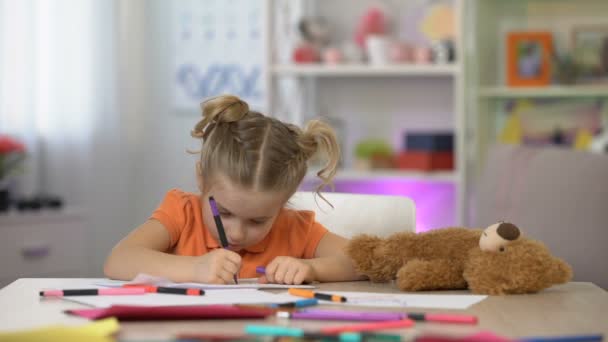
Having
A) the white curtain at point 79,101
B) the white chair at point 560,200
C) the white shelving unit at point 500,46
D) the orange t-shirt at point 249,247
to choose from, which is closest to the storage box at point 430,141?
the white shelving unit at point 500,46

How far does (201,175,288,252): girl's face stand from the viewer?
1396 mm

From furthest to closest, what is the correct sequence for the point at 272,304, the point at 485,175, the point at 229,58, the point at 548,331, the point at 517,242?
the point at 229,58 → the point at 485,175 → the point at 517,242 → the point at 272,304 → the point at 548,331

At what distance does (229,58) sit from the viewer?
3.96 m

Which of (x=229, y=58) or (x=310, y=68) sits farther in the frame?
(x=229, y=58)

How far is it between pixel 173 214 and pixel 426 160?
6.75 feet

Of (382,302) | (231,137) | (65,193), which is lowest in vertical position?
(65,193)

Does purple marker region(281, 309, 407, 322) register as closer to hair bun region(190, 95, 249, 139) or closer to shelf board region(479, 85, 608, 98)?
hair bun region(190, 95, 249, 139)

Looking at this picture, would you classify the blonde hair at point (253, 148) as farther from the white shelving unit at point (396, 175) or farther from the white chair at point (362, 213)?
the white shelving unit at point (396, 175)

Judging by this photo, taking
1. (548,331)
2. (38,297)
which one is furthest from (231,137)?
(548,331)

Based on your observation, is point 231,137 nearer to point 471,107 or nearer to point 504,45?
point 471,107

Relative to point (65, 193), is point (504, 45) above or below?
above

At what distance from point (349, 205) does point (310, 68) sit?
1879mm

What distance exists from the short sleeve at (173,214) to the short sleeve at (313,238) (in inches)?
8.4

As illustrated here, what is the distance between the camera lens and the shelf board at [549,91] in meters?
3.46
